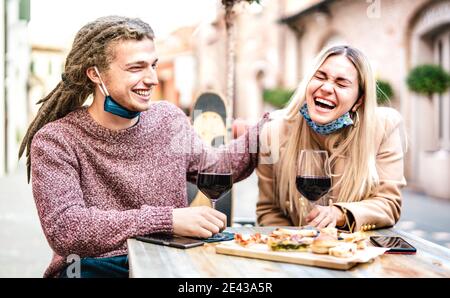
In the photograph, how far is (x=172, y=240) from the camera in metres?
1.75

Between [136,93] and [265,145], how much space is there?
0.71 m

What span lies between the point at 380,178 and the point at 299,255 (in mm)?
1063

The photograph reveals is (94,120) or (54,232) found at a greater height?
(94,120)

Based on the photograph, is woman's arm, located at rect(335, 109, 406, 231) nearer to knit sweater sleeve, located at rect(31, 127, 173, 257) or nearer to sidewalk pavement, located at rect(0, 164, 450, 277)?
knit sweater sleeve, located at rect(31, 127, 173, 257)

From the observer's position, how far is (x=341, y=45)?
257cm

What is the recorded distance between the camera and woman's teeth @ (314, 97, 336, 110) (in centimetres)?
244

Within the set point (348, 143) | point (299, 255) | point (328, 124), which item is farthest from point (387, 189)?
point (299, 255)

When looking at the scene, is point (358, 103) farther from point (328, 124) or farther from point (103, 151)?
point (103, 151)

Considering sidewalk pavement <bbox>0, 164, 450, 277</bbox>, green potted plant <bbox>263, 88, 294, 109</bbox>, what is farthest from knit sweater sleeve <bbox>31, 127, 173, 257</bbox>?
green potted plant <bbox>263, 88, 294, 109</bbox>

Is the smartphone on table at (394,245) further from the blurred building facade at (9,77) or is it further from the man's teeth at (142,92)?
the blurred building facade at (9,77)

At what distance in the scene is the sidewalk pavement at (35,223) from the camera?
5246 mm

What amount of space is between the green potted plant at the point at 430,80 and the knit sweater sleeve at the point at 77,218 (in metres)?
8.63

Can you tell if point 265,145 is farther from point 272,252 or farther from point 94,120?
point 272,252
